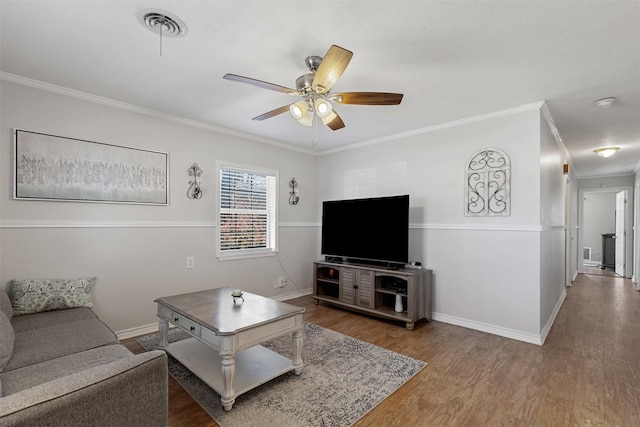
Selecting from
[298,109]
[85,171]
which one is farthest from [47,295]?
[298,109]

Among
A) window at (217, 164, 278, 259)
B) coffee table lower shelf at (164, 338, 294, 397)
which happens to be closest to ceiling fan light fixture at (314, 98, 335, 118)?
coffee table lower shelf at (164, 338, 294, 397)

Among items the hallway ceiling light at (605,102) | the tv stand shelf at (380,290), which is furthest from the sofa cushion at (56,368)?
the hallway ceiling light at (605,102)

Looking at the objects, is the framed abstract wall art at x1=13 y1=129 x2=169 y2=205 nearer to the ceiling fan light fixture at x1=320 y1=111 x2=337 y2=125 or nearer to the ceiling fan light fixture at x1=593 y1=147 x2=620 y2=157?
the ceiling fan light fixture at x1=320 y1=111 x2=337 y2=125

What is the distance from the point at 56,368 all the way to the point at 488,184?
385 centimetres

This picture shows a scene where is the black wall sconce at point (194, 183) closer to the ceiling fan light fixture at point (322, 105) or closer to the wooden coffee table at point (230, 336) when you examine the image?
the wooden coffee table at point (230, 336)

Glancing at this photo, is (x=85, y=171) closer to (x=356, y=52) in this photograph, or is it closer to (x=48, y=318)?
(x=48, y=318)

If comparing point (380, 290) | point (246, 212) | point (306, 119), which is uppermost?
point (306, 119)

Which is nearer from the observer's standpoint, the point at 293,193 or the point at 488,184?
the point at 488,184

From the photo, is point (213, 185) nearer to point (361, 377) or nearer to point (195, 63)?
point (195, 63)

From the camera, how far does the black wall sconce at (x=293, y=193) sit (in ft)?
15.7

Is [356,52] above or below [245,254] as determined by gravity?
above

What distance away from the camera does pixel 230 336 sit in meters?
1.94

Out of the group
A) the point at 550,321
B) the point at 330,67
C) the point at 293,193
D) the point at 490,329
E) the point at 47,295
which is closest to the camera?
the point at 330,67

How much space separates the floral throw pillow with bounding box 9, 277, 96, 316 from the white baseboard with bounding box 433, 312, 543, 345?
3660 millimetres
